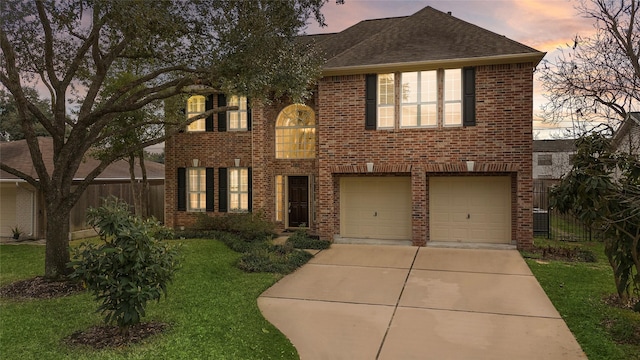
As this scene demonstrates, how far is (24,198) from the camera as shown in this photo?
15375 mm

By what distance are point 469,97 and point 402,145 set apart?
2408mm

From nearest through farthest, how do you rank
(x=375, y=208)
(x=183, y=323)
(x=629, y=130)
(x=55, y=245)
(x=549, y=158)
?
(x=183, y=323) → (x=55, y=245) → (x=375, y=208) → (x=629, y=130) → (x=549, y=158)

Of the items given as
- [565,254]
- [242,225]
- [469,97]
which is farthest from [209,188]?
[565,254]

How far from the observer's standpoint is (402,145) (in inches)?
520

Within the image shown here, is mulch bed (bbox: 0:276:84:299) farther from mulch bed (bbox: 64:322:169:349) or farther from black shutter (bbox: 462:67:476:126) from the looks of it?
black shutter (bbox: 462:67:476:126)

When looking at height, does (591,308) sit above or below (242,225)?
below

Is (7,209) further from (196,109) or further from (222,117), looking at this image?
(222,117)

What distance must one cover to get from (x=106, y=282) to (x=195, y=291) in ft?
9.28

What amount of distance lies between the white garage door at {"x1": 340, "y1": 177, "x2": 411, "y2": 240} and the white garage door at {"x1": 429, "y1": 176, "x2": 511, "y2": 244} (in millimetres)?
902

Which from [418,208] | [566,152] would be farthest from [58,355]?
[566,152]

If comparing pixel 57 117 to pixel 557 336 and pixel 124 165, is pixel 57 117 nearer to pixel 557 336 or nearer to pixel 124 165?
pixel 557 336

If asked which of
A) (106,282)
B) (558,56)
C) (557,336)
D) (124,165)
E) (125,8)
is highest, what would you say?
(558,56)

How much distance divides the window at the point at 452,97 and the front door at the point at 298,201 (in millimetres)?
5459

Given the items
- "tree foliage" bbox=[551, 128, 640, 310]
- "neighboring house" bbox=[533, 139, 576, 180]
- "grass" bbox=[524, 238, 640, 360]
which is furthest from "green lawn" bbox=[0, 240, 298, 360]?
"neighboring house" bbox=[533, 139, 576, 180]
